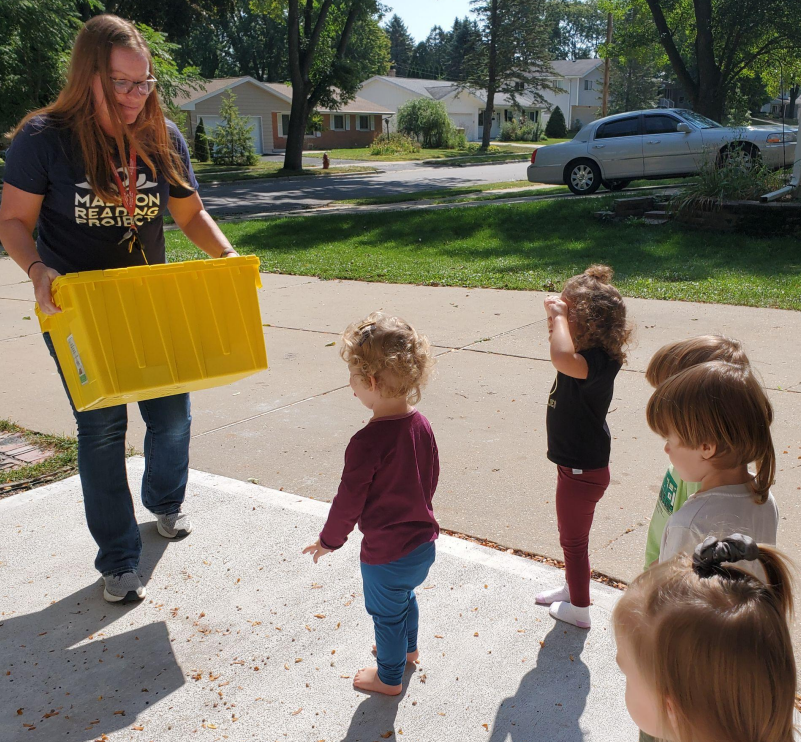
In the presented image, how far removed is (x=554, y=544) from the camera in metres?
3.43

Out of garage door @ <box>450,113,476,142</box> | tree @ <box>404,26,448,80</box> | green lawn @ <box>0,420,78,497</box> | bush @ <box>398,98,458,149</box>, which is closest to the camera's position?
green lawn @ <box>0,420,78,497</box>

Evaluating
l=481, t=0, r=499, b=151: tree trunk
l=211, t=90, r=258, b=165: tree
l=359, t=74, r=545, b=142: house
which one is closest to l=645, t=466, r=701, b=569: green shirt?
l=211, t=90, r=258, b=165: tree

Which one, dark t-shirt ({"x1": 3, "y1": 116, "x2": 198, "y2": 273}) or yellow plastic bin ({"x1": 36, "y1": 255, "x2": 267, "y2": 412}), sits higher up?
dark t-shirt ({"x1": 3, "y1": 116, "x2": 198, "y2": 273})

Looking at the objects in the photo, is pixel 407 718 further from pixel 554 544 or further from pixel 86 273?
pixel 86 273

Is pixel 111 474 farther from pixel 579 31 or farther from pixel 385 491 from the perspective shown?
pixel 579 31

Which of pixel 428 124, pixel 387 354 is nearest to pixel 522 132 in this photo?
pixel 428 124

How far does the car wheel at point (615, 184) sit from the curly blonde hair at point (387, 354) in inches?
594

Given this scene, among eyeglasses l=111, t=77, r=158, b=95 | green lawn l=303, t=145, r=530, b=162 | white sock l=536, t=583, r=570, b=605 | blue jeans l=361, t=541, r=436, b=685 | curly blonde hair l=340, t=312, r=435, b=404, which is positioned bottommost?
white sock l=536, t=583, r=570, b=605

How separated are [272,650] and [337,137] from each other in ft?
183

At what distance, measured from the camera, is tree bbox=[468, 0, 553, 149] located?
178 ft

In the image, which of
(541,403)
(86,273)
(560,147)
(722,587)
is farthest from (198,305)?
(560,147)

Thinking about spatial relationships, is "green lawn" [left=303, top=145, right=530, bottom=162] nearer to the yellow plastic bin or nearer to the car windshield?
the car windshield

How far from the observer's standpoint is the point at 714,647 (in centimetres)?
110

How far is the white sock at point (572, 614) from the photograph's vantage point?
2838 mm
